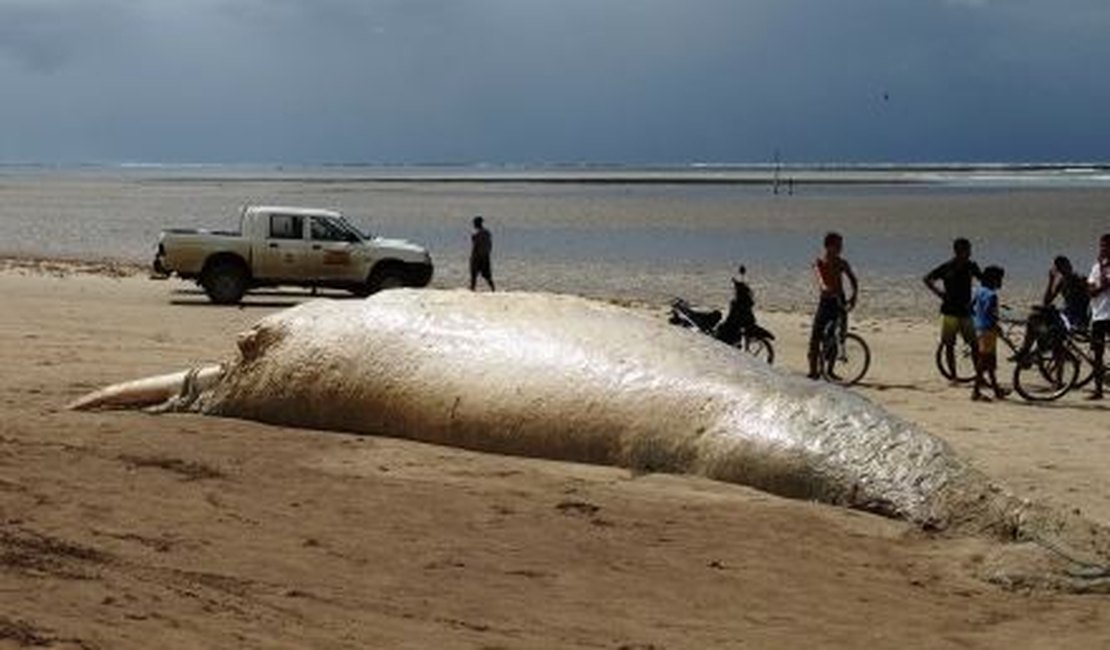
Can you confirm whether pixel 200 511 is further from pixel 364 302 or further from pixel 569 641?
pixel 364 302

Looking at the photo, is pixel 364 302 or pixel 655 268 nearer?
pixel 364 302

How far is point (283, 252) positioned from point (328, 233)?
33.4 inches

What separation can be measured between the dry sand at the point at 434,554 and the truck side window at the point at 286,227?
1689cm

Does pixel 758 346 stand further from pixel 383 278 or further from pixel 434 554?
pixel 383 278

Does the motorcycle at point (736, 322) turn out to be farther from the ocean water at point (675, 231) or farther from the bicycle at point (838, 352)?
the ocean water at point (675, 231)

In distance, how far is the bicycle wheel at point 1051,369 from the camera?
1644cm

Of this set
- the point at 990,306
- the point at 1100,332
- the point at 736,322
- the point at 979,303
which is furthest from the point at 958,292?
the point at 736,322

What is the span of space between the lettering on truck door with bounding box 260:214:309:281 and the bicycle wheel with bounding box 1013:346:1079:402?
14418 millimetres

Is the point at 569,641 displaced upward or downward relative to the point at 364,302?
downward

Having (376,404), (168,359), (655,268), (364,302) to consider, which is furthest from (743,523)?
(655,268)

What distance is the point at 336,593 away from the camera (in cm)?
634

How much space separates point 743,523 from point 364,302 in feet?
12.5

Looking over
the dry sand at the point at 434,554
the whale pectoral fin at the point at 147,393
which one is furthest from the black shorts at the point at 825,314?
the whale pectoral fin at the point at 147,393

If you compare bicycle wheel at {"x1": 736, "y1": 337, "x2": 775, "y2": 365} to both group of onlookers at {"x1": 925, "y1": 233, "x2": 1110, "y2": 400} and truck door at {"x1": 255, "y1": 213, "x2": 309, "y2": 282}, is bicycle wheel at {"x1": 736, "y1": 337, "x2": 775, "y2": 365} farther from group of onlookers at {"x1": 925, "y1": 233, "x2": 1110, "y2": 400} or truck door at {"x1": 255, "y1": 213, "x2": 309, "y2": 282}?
truck door at {"x1": 255, "y1": 213, "x2": 309, "y2": 282}
